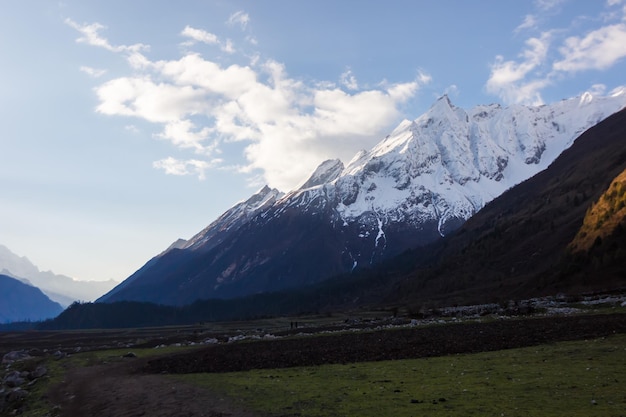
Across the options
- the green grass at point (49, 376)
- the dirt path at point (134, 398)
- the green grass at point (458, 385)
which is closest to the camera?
the green grass at point (458, 385)

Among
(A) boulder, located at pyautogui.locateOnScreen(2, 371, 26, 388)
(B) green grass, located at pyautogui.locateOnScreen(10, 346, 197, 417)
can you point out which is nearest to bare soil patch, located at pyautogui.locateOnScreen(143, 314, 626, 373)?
(B) green grass, located at pyautogui.locateOnScreen(10, 346, 197, 417)

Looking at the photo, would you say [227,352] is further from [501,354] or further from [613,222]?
[613,222]

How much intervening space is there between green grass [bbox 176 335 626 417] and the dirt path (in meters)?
1.55

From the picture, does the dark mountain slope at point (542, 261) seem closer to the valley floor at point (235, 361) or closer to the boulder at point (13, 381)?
the valley floor at point (235, 361)

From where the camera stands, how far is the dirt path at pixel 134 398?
28.4m

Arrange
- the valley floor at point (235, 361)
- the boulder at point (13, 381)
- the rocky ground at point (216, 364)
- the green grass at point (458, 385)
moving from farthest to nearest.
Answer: the boulder at point (13, 381) → the rocky ground at point (216, 364) → the valley floor at point (235, 361) → the green grass at point (458, 385)

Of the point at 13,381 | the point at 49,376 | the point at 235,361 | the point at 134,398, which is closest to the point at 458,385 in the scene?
the point at 134,398

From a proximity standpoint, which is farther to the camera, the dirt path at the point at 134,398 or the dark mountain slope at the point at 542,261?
the dark mountain slope at the point at 542,261

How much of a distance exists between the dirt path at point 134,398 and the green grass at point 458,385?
1.55 metres

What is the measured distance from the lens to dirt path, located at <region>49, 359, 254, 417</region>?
28.4 metres

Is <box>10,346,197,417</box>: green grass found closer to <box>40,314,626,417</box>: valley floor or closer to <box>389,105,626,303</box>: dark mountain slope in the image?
<box>40,314,626,417</box>: valley floor

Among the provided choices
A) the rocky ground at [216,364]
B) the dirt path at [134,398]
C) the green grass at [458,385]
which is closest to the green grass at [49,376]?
the rocky ground at [216,364]

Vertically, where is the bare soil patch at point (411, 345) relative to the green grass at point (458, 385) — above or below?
below

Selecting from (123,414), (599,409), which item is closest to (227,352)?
(123,414)
